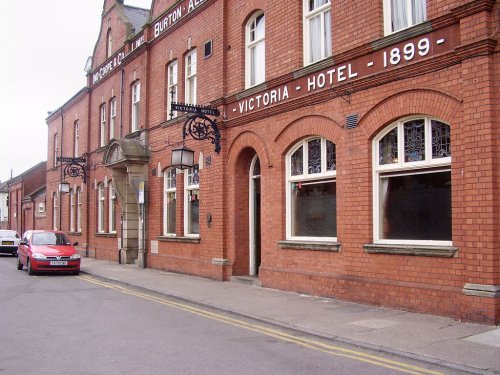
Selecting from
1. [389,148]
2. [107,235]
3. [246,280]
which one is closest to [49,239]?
[107,235]

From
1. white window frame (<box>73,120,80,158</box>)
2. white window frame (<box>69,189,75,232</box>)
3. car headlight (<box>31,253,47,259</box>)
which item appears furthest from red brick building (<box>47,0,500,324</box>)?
white window frame (<box>69,189,75,232</box>)

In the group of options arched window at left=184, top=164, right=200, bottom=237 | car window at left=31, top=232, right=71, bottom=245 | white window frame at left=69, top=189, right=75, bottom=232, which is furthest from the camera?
white window frame at left=69, top=189, right=75, bottom=232

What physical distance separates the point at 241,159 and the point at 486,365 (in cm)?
973

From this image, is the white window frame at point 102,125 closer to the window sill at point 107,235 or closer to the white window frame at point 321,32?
the window sill at point 107,235

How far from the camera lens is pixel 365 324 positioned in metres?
8.50

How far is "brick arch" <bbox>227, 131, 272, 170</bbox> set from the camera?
527 inches

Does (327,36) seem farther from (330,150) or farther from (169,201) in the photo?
(169,201)

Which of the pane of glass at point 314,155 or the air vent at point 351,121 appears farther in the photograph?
the pane of glass at point 314,155

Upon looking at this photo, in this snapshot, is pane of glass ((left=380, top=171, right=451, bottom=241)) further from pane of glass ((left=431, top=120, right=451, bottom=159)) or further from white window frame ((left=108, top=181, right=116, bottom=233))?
white window frame ((left=108, top=181, right=116, bottom=233))

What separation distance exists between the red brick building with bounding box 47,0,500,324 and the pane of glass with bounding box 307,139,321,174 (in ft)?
0.14

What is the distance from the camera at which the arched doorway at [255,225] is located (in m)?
14.8

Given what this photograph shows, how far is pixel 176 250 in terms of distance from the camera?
17641mm

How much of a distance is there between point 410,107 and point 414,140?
2.02 ft

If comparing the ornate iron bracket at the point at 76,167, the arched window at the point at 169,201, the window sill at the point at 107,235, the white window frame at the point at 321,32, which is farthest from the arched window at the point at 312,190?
the ornate iron bracket at the point at 76,167
